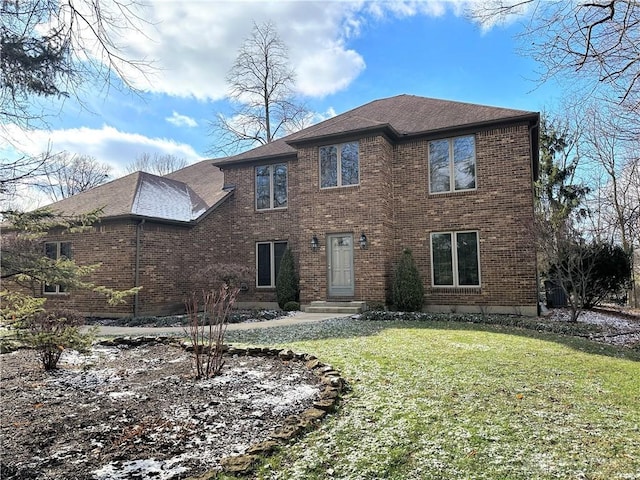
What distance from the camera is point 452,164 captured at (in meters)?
12.9

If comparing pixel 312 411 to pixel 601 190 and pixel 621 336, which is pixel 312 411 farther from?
pixel 601 190

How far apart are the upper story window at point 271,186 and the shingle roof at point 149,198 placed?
1.42m

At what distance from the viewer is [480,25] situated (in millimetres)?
5816

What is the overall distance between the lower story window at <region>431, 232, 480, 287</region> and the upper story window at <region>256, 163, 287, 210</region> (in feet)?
18.6

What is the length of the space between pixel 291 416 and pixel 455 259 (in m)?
9.92

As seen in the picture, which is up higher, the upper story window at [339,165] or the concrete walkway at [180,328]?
the upper story window at [339,165]

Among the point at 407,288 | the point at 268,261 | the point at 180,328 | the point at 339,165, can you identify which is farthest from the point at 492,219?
the point at 180,328

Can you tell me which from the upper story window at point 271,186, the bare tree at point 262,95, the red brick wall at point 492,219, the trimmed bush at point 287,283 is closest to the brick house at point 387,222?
the red brick wall at point 492,219

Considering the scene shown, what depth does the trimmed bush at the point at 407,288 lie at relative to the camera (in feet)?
Answer: 39.8

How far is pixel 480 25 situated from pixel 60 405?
683 centimetres

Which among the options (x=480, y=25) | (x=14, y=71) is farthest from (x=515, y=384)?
(x=14, y=71)

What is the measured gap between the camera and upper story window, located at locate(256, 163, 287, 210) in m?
15.5

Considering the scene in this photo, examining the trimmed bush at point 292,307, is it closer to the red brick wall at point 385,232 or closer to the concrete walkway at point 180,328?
the red brick wall at point 385,232

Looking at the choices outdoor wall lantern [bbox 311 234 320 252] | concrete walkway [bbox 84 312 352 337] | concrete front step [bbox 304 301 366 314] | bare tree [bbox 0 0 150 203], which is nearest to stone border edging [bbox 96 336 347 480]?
concrete walkway [bbox 84 312 352 337]
